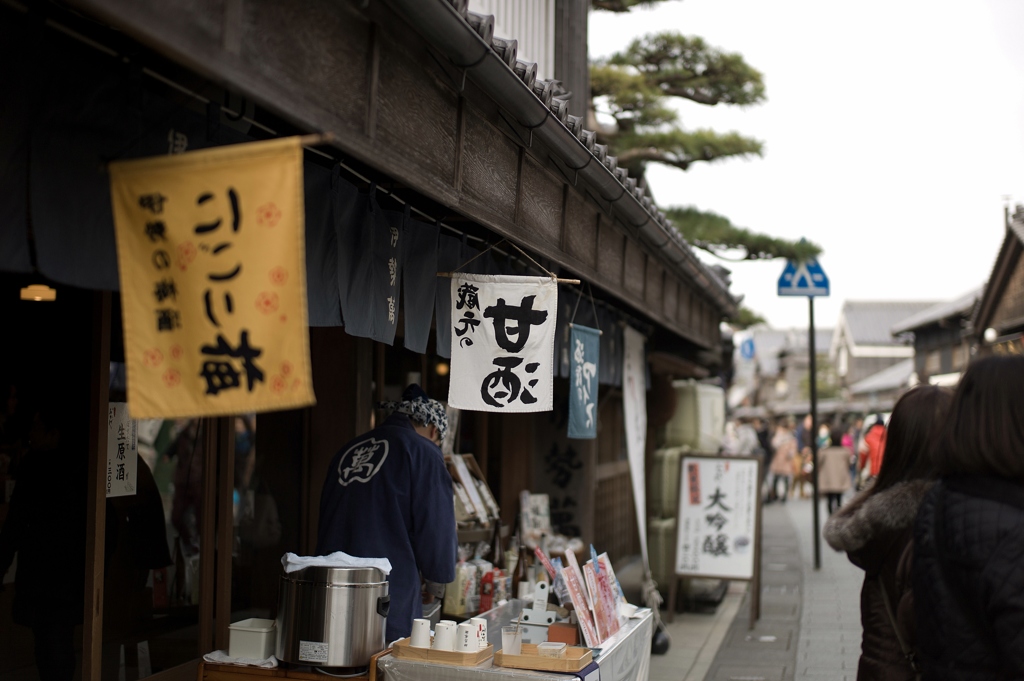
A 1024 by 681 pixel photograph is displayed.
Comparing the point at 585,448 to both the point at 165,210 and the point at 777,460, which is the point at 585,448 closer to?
the point at 165,210

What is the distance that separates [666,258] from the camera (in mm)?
10812

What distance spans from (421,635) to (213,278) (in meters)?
2.97

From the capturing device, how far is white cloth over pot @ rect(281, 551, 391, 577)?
16.8ft

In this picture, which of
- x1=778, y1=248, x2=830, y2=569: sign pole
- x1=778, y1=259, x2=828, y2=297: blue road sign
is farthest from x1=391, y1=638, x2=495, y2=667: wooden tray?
x1=778, y1=259, x2=828, y2=297: blue road sign

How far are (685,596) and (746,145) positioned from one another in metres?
8.48

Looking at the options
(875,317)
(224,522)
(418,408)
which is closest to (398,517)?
(418,408)

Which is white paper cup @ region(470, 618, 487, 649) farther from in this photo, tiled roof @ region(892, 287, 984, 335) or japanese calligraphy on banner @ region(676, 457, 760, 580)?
tiled roof @ region(892, 287, 984, 335)

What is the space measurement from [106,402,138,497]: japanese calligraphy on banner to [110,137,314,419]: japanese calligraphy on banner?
110 inches

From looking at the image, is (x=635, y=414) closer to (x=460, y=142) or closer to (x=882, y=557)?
(x=460, y=142)

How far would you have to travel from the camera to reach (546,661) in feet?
17.2

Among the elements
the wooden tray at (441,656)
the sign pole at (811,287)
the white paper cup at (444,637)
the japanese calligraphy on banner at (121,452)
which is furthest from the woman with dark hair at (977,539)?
the sign pole at (811,287)

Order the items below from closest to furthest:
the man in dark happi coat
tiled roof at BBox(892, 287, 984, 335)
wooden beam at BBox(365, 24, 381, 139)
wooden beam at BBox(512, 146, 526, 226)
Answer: wooden beam at BBox(365, 24, 381, 139)
the man in dark happi coat
wooden beam at BBox(512, 146, 526, 226)
tiled roof at BBox(892, 287, 984, 335)

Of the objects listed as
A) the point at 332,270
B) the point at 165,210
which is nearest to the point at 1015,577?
the point at 165,210

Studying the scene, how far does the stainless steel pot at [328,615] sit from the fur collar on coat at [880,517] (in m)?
2.49
